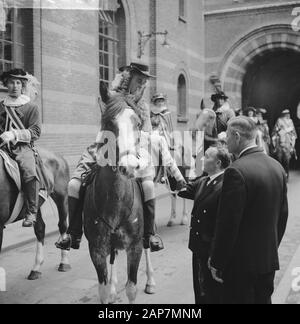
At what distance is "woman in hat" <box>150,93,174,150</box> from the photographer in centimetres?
788

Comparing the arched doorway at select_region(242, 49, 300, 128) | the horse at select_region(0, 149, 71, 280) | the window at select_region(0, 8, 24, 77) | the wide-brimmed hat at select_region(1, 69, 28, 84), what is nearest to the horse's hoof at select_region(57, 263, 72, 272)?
the horse at select_region(0, 149, 71, 280)

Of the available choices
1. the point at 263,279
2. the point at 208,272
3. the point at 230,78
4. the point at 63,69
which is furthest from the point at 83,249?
the point at 230,78

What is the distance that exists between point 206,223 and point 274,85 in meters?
21.5

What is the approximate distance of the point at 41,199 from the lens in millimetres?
5762

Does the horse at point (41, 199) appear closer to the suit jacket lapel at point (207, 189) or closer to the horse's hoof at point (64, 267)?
the horse's hoof at point (64, 267)

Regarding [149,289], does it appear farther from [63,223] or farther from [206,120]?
[206,120]

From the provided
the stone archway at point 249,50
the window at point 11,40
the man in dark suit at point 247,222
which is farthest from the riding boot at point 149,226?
the stone archway at point 249,50

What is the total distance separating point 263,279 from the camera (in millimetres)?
3213

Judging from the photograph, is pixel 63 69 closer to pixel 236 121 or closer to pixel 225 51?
pixel 236 121

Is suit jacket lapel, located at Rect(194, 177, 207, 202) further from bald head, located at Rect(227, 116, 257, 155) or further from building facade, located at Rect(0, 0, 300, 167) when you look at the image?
building facade, located at Rect(0, 0, 300, 167)

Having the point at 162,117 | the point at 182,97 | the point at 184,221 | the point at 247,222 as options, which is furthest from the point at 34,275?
the point at 182,97

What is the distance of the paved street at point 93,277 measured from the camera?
4.88 metres

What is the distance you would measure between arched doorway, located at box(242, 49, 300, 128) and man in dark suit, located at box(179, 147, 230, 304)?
17.6m

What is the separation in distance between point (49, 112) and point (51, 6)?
8.02 feet
